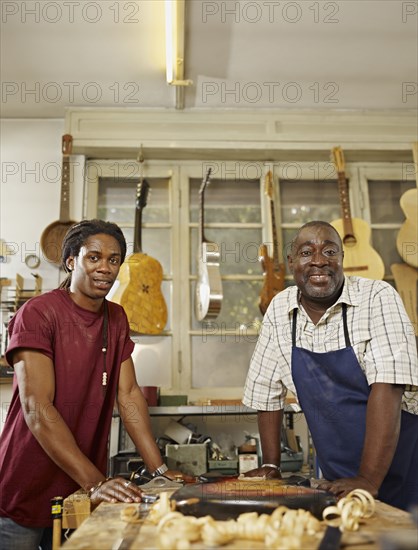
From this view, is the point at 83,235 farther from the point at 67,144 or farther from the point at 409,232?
the point at 409,232

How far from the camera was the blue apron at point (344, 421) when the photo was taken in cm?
192

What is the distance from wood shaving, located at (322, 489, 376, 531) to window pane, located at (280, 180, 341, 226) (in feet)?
11.4

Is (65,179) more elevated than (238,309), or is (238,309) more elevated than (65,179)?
(65,179)

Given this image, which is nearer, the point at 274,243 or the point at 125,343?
the point at 125,343

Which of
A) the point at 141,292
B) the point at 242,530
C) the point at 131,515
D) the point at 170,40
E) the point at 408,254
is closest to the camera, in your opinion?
the point at 242,530

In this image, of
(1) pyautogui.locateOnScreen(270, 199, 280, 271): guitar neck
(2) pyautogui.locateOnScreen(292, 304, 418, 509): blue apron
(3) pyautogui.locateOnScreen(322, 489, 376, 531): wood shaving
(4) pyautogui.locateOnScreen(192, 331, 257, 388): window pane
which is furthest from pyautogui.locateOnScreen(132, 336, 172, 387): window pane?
(3) pyautogui.locateOnScreen(322, 489, 376, 531): wood shaving

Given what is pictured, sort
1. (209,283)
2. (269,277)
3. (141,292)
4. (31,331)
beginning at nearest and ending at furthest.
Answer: (31,331) → (209,283) → (141,292) → (269,277)

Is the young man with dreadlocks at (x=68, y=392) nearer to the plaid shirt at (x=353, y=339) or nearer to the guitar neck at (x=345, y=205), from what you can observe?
the plaid shirt at (x=353, y=339)

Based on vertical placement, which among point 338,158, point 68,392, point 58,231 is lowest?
point 68,392

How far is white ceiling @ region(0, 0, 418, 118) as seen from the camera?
3395 mm

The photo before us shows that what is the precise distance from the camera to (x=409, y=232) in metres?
4.16

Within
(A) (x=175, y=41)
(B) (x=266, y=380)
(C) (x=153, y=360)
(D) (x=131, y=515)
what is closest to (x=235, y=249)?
(C) (x=153, y=360)

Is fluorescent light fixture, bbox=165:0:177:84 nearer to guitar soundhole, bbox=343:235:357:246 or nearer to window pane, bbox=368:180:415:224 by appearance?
guitar soundhole, bbox=343:235:357:246

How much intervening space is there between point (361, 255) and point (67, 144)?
7.65 feet
